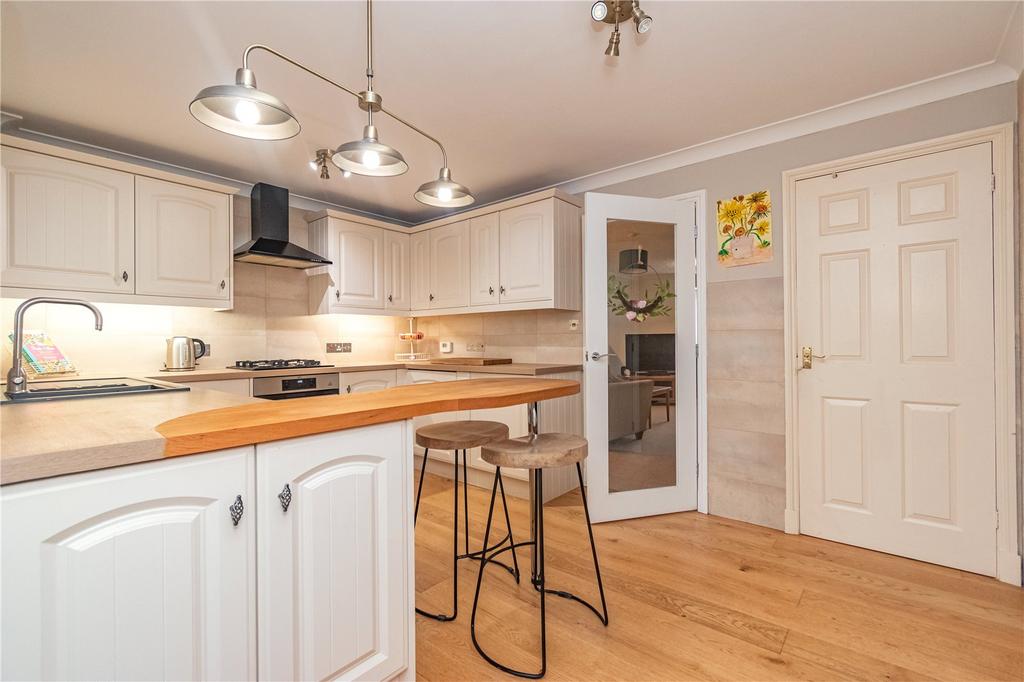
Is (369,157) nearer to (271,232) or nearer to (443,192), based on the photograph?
(443,192)

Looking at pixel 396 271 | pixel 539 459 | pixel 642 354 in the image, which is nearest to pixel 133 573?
pixel 539 459

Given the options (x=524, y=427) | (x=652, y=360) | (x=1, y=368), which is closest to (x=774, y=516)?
(x=652, y=360)

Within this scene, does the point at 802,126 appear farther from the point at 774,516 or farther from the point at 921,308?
the point at 774,516

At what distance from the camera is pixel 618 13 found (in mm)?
1686

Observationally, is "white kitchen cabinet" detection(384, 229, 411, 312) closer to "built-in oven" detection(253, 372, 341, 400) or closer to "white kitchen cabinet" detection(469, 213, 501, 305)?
"white kitchen cabinet" detection(469, 213, 501, 305)

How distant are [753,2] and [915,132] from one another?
1280 mm

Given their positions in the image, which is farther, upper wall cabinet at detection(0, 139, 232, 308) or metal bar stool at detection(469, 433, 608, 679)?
upper wall cabinet at detection(0, 139, 232, 308)

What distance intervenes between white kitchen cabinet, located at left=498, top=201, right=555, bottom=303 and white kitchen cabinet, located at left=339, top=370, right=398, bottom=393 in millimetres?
→ 1169

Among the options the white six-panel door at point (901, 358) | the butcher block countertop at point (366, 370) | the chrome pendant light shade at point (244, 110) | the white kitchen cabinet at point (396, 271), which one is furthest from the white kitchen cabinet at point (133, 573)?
the white kitchen cabinet at point (396, 271)

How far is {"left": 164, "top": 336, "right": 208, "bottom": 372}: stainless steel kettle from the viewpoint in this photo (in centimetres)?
306

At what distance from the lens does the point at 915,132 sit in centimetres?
232

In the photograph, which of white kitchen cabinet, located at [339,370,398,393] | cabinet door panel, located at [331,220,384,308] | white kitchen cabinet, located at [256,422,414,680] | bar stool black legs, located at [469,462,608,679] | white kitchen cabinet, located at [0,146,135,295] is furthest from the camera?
cabinet door panel, located at [331,220,384,308]

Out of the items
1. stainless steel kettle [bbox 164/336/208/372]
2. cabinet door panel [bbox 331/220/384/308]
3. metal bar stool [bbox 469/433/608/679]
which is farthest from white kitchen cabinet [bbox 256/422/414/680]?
cabinet door panel [bbox 331/220/384/308]

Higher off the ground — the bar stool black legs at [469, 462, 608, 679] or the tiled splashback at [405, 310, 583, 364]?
the tiled splashback at [405, 310, 583, 364]
